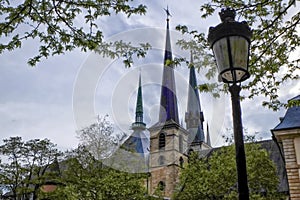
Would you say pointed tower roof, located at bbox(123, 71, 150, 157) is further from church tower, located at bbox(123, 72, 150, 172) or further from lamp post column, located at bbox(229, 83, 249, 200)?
lamp post column, located at bbox(229, 83, 249, 200)

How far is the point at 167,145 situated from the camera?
50.4 meters

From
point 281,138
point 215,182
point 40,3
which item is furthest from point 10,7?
point 215,182

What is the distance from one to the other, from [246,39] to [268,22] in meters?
3.97

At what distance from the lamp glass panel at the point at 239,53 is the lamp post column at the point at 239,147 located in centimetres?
24

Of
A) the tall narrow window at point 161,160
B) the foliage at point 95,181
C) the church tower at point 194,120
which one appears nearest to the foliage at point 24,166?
the foliage at point 95,181

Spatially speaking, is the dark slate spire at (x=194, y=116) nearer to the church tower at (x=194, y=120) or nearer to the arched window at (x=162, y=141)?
the church tower at (x=194, y=120)

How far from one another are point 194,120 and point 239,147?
199 ft

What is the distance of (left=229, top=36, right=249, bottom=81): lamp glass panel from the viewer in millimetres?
4469

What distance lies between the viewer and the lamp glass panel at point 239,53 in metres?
4.47

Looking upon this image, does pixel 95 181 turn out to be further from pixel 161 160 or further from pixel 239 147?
pixel 161 160

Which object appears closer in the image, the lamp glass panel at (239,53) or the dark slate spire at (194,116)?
the lamp glass panel at (239,53)

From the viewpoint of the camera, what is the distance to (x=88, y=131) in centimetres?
2333

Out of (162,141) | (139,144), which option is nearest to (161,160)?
(162,141)

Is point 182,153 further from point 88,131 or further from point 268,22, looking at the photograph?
point 268,22
